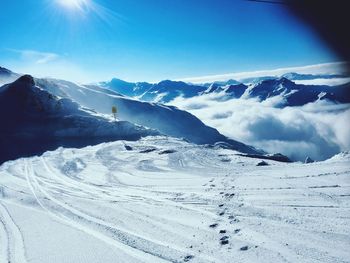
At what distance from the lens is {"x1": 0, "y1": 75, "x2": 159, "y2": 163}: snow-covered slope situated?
4159 centimetres

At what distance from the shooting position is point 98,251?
7336mm

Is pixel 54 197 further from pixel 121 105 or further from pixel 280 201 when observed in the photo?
pixel 121 105

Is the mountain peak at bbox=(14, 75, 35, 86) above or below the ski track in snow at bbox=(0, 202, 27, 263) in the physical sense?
above

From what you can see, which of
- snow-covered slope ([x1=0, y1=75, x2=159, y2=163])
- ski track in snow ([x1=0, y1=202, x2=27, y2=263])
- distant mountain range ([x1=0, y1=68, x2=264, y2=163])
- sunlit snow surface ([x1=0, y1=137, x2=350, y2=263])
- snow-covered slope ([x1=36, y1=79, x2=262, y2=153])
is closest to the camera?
sunlit snow surface ([x1=0, y1=137, x2=350, y2=263])

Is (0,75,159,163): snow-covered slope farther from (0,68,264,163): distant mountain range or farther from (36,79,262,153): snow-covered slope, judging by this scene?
(36,79,262,153): snow-covered slope

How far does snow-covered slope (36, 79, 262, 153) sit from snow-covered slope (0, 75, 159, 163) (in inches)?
2978

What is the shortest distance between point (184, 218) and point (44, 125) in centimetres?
4657

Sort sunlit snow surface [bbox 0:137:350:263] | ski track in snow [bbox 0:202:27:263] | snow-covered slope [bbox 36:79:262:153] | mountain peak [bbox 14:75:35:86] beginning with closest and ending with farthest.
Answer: sunlit snow surface [bbox 0:137:350:263] < ski track in snow [bbox 0:202:27:263] < mountain peak [bbox 14:75:35:86] < snow-covered slope [bbox 36:79:262:153]

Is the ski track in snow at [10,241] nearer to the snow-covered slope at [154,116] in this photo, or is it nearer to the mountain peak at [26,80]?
the mountain peak at [26,80]

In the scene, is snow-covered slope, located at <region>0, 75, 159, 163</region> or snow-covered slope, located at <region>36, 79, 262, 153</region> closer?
snow-covered slope, located at <region>0, 75, 159, 163</region>

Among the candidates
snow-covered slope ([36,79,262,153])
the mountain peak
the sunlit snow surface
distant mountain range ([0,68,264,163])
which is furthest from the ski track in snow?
snow-covered slope ([36,79,262,153])

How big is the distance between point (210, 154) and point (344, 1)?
60.8ft

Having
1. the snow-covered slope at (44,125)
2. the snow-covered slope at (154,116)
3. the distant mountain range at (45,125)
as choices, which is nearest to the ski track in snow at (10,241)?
the distant mountain range at (45,125)

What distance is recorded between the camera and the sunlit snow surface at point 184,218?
6.72 meters
